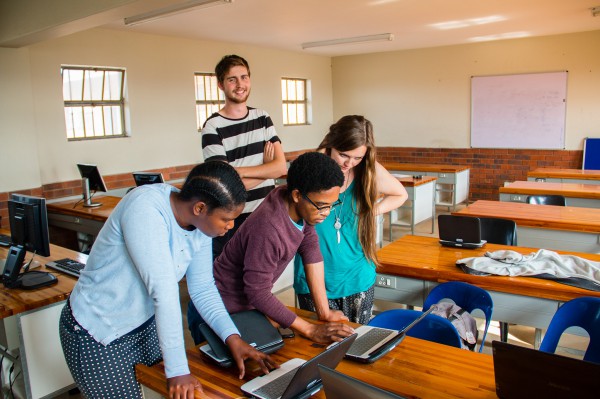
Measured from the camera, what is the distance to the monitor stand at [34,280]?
8.94ft

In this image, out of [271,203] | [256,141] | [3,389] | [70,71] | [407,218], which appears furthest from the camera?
[407,218]

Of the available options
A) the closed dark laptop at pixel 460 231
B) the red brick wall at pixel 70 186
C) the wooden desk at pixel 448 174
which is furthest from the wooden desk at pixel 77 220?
the wooden desk at pixel 448 174

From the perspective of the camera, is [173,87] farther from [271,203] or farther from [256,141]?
[271,203]

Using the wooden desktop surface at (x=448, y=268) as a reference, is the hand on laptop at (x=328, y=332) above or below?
above

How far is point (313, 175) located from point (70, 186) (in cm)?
498

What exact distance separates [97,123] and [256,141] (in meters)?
4.34

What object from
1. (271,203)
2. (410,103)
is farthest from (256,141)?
(410,103)

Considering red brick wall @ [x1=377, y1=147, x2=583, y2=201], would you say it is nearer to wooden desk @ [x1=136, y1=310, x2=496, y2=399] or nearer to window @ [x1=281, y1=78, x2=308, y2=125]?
window @ [x1=281, y1=78, x2=308, y2=125]

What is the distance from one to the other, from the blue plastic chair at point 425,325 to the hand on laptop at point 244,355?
59cm

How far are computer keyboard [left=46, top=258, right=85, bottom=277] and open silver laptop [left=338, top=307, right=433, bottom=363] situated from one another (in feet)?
6.36

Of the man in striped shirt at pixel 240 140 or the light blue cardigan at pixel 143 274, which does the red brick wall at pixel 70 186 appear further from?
the light blue cardigan at pixel 143 274

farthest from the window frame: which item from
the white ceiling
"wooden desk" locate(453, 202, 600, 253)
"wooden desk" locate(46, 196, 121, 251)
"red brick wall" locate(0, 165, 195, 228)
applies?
"wooden desk" locate(453, 202, 600, 253)

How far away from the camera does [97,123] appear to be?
620cm

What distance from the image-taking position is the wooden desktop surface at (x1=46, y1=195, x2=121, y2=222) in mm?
4848
